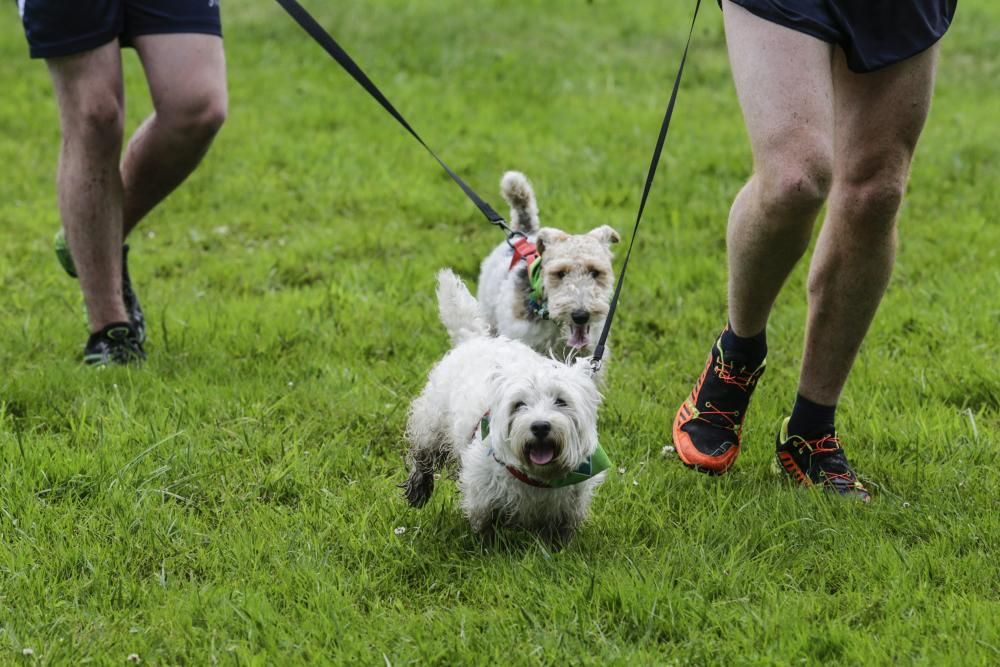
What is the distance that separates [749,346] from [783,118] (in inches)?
37.4

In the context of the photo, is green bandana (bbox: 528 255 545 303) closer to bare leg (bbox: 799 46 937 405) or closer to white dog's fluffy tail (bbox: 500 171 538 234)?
white dog's fluffy tail (bbox: 500 171 538 234)

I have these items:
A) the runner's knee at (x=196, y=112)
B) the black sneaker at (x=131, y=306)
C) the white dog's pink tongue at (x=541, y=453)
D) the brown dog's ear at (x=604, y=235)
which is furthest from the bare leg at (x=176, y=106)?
the white dog's pink tongue at (x=541, y=453)

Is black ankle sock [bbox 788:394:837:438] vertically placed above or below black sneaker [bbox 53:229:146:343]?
above

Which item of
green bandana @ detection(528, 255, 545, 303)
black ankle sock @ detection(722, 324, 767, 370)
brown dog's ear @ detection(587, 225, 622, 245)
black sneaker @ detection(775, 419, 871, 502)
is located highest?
black ankle sock @ detection(722, 324, 767, 370)

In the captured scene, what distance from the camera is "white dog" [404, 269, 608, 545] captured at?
3465mm

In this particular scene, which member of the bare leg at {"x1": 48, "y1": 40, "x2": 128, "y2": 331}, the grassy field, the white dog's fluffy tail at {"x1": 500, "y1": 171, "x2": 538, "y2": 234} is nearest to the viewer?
the grassy field

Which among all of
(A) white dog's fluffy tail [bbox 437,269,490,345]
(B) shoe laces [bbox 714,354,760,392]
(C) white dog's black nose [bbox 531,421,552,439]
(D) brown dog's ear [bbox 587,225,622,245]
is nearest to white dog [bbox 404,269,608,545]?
(C) white dog's black nose [bbox 531,421,552,439]

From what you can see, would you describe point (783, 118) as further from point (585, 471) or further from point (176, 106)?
point (176, 106)

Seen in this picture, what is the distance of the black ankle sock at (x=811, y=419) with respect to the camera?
13.5 feet

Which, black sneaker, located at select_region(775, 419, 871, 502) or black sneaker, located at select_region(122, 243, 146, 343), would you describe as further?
black sneaker, located at select_region(122, 243, 146, 343)

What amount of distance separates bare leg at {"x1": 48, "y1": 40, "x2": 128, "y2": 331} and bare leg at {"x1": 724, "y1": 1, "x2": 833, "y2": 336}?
8.52 feet

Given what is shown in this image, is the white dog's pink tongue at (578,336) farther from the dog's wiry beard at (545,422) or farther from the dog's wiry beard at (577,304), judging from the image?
the dog's wiry beard at (545,422)

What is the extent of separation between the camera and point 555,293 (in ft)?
16.9

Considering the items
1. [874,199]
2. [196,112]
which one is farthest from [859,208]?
[196,112]
